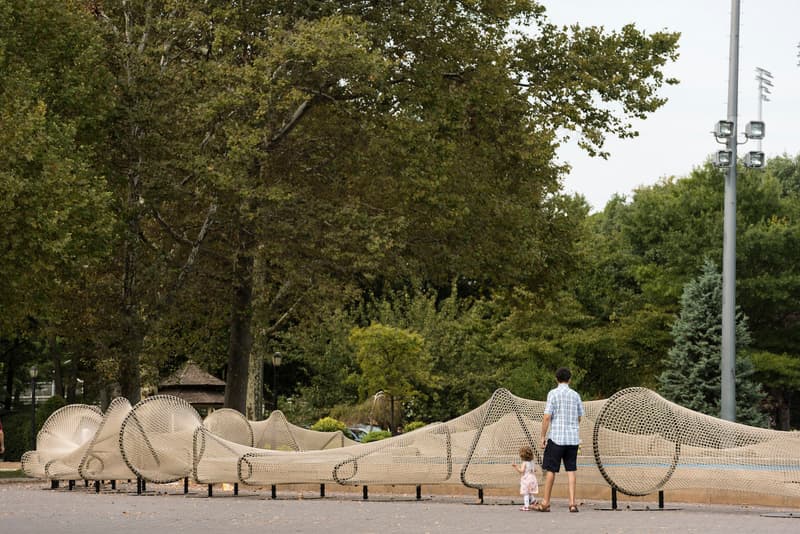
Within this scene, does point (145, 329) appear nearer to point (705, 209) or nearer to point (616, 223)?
point (705, 209)

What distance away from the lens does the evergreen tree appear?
46.4 meters

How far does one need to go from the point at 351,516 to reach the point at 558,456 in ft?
8.16

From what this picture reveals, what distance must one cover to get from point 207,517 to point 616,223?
60424 mm

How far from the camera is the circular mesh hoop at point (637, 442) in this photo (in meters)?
16.3

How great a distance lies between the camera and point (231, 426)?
2416cm

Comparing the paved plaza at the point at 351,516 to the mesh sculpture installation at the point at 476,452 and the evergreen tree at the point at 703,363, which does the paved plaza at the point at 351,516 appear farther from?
the evergreen tree at the point at 703,363

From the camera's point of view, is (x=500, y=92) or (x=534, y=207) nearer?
(x=500, y=92)

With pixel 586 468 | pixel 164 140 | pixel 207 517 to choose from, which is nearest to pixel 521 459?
pixel 586 468

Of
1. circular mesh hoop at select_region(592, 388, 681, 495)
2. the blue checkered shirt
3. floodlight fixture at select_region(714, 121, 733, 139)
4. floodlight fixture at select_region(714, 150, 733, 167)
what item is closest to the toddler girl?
the blue checkered shirt

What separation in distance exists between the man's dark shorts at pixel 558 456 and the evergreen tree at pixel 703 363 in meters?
30.8

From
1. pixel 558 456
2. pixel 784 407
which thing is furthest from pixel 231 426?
pixel 784 407

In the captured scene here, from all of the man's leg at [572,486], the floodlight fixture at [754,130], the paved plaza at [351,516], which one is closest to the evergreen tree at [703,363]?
the floodlight fixture at [754,130]

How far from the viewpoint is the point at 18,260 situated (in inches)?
1106

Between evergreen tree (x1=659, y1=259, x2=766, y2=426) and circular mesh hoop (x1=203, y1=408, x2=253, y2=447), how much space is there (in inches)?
980
